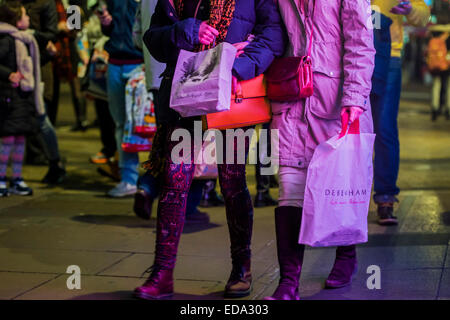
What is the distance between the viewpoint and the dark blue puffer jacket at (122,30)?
7621 millimetres

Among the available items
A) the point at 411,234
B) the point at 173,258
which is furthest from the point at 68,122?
the point at 173,258

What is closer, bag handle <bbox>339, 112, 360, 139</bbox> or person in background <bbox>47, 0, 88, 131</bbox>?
bag handle <bbox>339, 112, 360, 139</bbox>

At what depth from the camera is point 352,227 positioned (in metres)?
4.46

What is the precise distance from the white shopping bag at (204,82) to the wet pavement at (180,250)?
1.11 meters

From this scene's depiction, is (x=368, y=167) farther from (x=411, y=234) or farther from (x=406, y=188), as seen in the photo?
(x=406, y=188)

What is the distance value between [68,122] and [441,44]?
6.88 m

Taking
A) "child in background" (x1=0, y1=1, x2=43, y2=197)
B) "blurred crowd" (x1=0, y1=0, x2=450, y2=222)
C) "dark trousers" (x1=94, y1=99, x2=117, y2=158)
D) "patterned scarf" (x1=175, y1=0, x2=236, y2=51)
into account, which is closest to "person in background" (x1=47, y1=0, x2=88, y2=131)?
"blurred crowd" (x1=0, y1=0, x2=450, y2=222)

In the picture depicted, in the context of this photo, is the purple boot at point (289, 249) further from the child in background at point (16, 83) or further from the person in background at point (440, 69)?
the person in background at point (440, 69)

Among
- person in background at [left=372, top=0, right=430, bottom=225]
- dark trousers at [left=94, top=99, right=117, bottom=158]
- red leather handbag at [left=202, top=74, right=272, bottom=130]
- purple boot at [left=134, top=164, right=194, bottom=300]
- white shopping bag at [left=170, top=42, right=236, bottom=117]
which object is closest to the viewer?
white shopping bag at [left=170, top=42, right=236, bottom=117]

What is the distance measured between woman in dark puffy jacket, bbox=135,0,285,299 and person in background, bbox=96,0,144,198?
288 centimetres

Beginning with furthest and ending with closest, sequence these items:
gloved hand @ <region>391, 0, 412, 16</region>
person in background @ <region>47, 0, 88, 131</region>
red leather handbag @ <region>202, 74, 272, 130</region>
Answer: person in background @ <region>47, 0, 88, 131</region> → gloved hand @ <region>391, 0, 412, 16</region> → red leather handbag @ <region>202, 74, 272, 130</region>

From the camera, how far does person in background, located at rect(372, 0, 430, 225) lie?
6625mm

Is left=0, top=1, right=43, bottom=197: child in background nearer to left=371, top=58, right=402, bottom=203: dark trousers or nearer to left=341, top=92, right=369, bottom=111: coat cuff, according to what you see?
left=371, top=58, right=402, bottom=203: dark trousers

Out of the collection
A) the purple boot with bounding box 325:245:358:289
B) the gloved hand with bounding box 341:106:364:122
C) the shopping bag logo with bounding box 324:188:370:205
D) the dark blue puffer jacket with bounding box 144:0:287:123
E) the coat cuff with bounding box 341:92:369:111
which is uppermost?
the dark blue puffer jacket with bounding box 144:0:287:123
